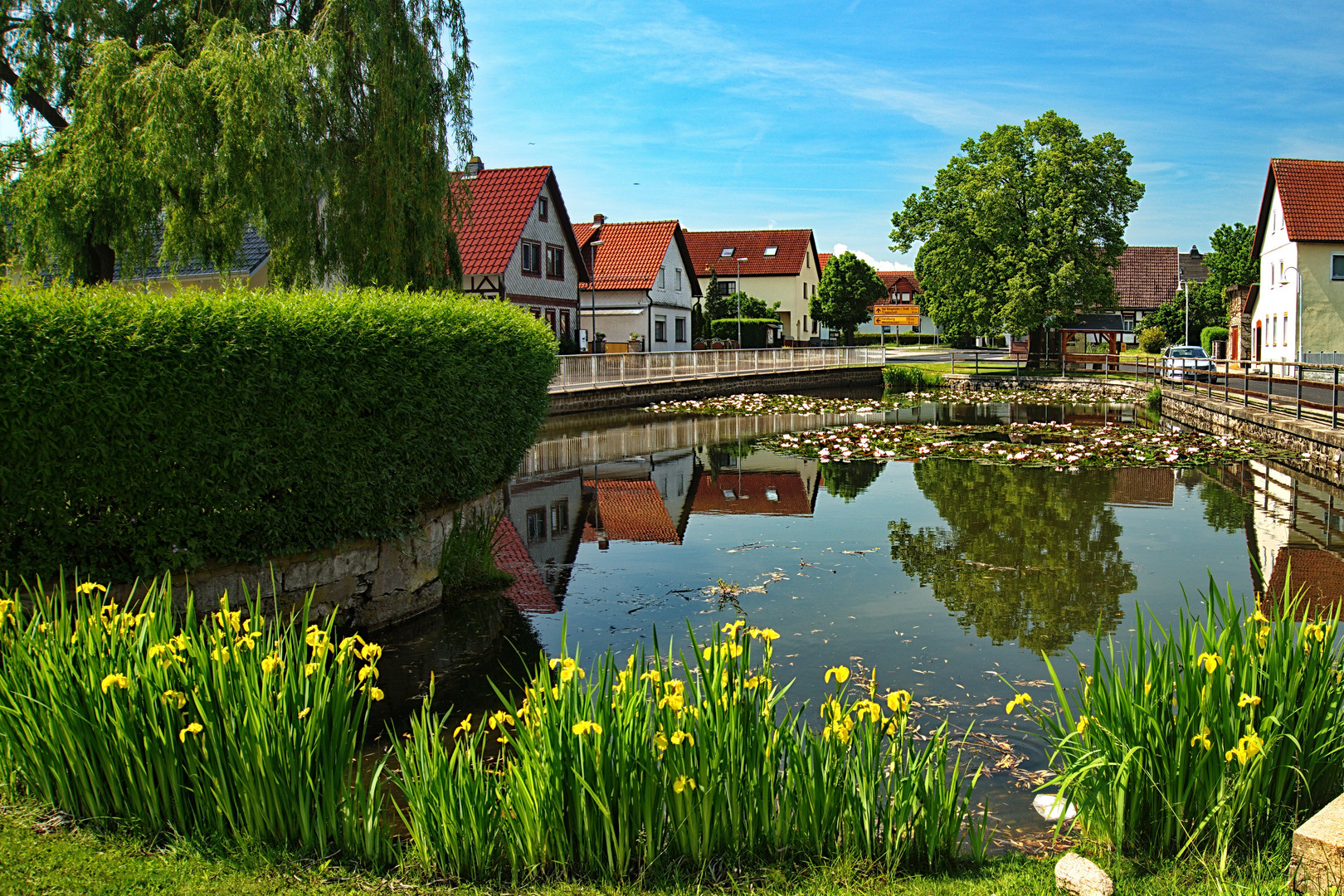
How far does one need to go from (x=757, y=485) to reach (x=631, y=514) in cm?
344

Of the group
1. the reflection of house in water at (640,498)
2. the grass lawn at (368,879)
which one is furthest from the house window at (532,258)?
the grass lawn at (368,879)

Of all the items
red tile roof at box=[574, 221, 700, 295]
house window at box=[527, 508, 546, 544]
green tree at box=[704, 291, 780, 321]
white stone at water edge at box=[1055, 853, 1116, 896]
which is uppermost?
red tile roof at box=[574, 221, 700, 295]

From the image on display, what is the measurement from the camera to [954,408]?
115 ft

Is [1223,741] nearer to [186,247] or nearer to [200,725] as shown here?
[200,725]

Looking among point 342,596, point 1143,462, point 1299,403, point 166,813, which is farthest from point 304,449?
point 1299,403

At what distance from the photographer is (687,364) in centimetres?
3912

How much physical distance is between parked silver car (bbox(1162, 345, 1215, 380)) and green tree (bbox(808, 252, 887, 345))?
31.3 meters

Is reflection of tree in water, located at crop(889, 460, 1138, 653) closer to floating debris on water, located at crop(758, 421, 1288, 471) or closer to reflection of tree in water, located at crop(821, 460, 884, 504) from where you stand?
reflection of tree in water, located at crop(821, 460, 884, 504)

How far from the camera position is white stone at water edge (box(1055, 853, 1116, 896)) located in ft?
11.9

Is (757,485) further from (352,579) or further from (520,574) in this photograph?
(352,579)

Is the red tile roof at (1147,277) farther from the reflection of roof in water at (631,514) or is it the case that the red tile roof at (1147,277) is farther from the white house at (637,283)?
the reflection of roof in water at (631,514)

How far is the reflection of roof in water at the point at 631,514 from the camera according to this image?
12.8m

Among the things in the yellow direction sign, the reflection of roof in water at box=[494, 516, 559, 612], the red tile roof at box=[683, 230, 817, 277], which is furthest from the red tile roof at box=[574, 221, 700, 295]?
the reflection of roof in water at box=[494, 516, 559, 612]

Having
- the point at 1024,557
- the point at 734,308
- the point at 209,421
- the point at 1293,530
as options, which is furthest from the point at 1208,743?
the point at 734,308
